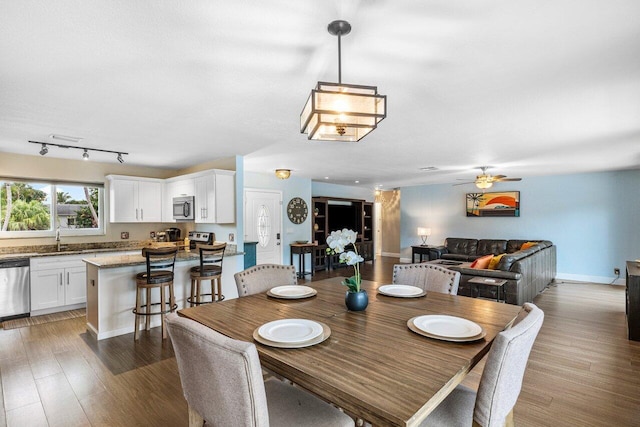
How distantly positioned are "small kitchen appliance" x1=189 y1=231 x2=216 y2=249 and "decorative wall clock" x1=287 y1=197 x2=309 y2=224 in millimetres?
2411

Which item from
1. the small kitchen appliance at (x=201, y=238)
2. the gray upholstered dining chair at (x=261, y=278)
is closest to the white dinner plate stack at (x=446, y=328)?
the gray upholstered dining chair at (x=261, y=278)

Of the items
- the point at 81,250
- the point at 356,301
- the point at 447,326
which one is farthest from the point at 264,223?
the point at 447,326

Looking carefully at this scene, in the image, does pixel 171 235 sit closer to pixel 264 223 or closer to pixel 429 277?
pixel 264 223

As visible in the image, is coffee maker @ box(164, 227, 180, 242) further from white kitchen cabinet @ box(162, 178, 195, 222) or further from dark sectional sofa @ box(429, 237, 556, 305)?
dark sectional sofa @ box(429, 237, 556, 305)

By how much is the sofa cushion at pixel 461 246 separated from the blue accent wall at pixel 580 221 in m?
0.43

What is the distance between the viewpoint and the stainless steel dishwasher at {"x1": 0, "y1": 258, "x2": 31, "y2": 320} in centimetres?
416

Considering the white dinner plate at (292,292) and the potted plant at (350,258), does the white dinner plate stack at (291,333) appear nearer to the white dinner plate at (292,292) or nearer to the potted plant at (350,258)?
the potted plant at (350,258)

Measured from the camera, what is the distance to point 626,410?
2271mm

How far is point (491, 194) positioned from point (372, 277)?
12.6 feet

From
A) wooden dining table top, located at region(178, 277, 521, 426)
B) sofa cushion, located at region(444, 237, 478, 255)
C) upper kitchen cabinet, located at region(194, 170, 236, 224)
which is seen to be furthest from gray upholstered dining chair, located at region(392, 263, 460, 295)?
sofa cushion, located at region(444, 237, 478, 255)

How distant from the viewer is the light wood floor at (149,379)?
2.21 metres

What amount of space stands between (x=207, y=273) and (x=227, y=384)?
9.84 ft

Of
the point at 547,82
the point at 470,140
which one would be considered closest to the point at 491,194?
the point at 470,140

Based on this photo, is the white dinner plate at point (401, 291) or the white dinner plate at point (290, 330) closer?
the white dinner plate at point (290, 330)
